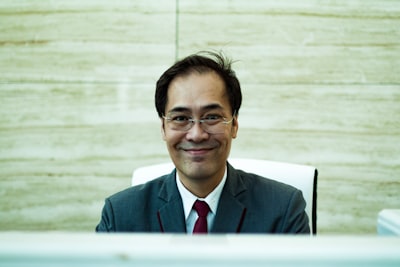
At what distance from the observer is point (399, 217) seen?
896mm

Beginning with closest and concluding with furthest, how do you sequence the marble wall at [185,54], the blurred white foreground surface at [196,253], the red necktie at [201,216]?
the blurred white foreground surface at [196,253] < the red necktie at [201,216] < the marble wall at [185,54]

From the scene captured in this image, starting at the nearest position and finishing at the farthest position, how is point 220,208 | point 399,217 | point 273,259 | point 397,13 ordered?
1. point 273,259
2. point 399,217
3. point 220,208
4. point 397,13

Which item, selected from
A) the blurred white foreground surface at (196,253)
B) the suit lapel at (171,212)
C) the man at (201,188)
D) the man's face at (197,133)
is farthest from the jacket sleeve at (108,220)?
the blurred white foreground surface at (196,253)

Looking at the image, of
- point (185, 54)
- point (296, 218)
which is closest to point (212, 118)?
point (296, 218)

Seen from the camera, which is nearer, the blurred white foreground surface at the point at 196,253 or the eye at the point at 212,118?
the blurred white foreground surface at the point at 196,253

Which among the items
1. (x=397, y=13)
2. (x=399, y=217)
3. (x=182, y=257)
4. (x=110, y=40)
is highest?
(x=397, y=13)

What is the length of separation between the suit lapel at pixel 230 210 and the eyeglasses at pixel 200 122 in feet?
0.71

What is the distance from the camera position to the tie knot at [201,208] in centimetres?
137

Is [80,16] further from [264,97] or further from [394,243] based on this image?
[394,243]

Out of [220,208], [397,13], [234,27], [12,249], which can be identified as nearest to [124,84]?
[234,27]

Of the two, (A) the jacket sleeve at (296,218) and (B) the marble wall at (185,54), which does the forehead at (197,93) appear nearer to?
(A) the jacket sleeve at (296,218)

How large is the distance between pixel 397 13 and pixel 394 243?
2.32m

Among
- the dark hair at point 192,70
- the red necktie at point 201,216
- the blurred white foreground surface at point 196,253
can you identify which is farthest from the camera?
the dark hair at point 192,70

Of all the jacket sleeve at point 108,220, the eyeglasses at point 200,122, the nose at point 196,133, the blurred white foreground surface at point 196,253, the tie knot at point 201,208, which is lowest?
the jacket sleeve at point 108,220
